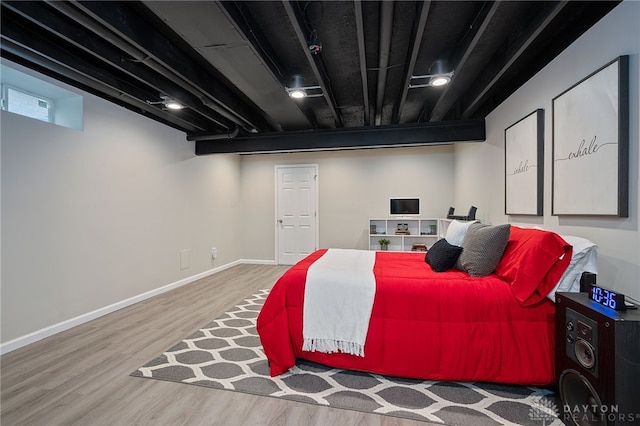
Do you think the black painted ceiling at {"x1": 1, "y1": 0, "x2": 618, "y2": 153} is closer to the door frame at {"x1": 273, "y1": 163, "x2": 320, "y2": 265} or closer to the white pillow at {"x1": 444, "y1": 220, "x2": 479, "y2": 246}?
the white pillow at {"x1": 444, "y1": 220, "x2": 479, "y2": 246}

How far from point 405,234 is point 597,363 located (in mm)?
3922

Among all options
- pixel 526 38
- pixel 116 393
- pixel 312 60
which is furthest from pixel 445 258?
pixel 116 393

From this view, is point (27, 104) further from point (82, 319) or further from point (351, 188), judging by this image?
point (351, 188)

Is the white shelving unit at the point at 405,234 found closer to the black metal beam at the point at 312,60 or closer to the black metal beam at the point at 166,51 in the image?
the black metal beam at the point at 312,60

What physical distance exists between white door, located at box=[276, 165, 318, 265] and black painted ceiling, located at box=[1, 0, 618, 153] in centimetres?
221

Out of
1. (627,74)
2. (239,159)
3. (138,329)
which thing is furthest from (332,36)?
(239,159)

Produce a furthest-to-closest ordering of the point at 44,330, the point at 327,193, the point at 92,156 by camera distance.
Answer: the point at 327,193
the point at 92,156
the point at 44,330

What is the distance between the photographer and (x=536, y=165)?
2422mm

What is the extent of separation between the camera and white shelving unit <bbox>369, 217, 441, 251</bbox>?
5223 mm

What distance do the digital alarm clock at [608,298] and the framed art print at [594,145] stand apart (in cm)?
49

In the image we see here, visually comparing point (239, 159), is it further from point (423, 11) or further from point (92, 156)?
point (423, 11)

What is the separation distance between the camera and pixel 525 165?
262 cm

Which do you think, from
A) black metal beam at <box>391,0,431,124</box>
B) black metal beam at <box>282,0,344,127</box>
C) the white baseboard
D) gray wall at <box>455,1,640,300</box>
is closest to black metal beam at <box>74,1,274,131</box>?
black metal beam at <box>282,0,344,127</box>

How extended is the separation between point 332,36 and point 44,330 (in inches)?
148
